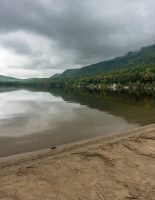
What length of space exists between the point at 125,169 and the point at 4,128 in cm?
1623

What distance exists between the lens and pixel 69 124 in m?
23.8

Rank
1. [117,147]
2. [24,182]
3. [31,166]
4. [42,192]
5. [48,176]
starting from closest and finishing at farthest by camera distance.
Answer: [42,192] → [24,182] → [48,176] → [31,166] → [117,147]

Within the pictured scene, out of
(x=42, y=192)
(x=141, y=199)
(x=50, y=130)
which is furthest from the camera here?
(x=50, y=130)

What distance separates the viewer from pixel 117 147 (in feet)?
41.9

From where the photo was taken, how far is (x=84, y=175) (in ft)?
29.2

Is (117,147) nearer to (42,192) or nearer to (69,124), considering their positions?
(42,192)

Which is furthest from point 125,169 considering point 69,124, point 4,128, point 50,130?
point 4,128

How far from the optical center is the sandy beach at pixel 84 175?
24.3ft

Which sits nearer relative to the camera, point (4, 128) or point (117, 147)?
point (117, 147)

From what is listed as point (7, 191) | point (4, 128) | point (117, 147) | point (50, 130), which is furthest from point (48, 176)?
point (4, 128)

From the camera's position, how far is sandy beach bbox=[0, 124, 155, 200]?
7.39 meters

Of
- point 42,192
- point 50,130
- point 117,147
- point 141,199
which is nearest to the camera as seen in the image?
point 141,199

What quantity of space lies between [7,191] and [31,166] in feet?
8.30

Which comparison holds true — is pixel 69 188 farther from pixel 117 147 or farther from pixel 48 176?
pixel 117 147
